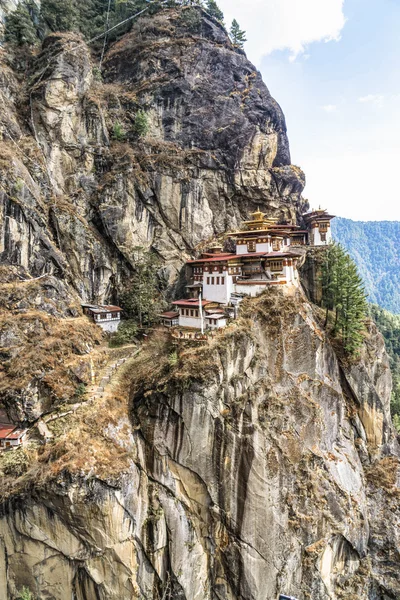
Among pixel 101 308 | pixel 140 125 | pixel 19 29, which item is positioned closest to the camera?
pixel 101 308

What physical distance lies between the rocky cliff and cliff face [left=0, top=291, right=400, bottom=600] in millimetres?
127

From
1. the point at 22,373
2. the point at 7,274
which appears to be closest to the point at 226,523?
the point at 22,373

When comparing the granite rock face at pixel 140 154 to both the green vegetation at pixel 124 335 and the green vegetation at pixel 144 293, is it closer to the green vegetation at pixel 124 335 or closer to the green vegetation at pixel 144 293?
the green vegetation at pixel 144 293

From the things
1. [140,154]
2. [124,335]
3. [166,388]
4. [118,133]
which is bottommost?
[166,388]

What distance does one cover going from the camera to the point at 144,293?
3541cm

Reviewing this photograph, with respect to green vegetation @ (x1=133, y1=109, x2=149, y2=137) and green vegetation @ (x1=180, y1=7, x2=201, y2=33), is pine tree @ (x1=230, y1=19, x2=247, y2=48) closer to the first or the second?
green vegetation @ (x1=180, y1=7, x2=201, y2=33)

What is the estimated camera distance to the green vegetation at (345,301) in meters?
34.0

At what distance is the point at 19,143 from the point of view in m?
33.4

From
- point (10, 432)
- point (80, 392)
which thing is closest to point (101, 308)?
point (80, 392)

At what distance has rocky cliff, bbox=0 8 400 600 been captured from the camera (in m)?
19.3

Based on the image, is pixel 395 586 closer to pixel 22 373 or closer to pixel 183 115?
pixel 22 373

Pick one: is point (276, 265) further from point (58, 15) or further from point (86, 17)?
point (86, 17)

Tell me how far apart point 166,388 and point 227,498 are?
8946 millimetres

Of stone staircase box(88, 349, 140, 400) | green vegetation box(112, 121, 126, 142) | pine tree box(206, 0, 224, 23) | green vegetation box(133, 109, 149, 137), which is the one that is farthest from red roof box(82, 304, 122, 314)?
pine tree box(206, 0, 224, 23)
